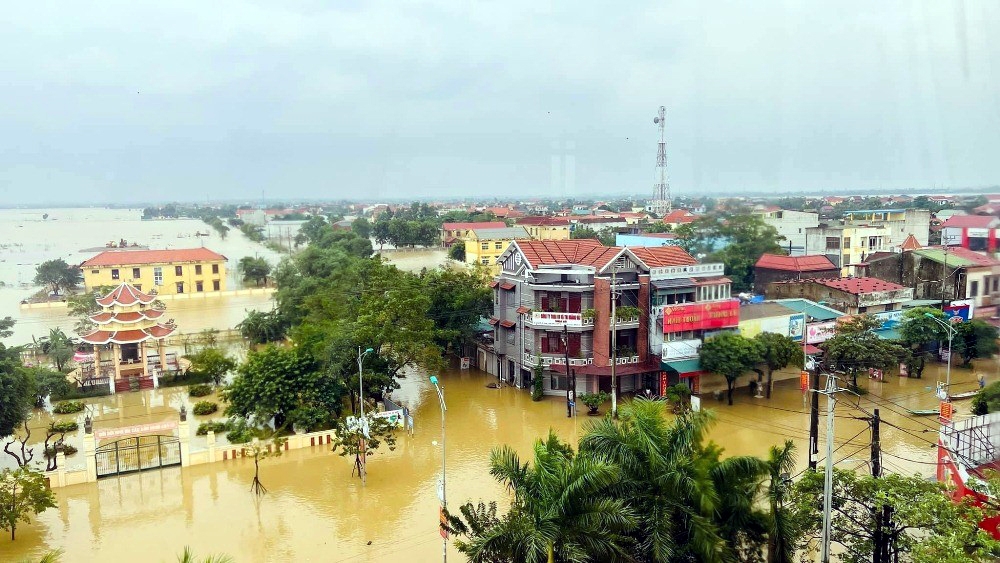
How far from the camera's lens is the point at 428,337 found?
17469 mm

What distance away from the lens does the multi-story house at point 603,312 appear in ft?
57.5

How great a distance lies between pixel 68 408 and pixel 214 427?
5857 mm

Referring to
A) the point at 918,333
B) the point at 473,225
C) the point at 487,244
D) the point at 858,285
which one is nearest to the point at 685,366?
the point at 918,333

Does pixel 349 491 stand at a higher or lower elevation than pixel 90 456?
lower

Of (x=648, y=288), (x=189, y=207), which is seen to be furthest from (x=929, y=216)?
(x=189, y=207)

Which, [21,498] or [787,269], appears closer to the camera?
[21,498]

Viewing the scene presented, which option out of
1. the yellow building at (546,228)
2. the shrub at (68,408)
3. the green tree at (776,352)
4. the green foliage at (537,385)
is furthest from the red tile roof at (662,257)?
the yellow building at (546,228)

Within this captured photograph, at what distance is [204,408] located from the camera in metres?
18.5

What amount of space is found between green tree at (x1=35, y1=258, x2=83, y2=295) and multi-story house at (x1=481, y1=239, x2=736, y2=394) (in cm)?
3491

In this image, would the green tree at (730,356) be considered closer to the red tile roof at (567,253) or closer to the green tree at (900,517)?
the red tile roof at (567,253)

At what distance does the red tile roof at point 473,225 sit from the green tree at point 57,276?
2477cm

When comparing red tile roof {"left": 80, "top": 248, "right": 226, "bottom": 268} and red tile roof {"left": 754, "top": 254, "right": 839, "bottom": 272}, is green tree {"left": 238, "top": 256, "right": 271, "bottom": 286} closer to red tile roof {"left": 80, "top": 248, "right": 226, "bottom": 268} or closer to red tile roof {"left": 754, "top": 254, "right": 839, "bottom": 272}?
red tile roof {"left": 80, "top": 248, "right": 226, "bottom": 268}

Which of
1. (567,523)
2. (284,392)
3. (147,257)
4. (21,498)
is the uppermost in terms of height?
(147,257)

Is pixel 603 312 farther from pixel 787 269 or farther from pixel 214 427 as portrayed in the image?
pixel 787 269
